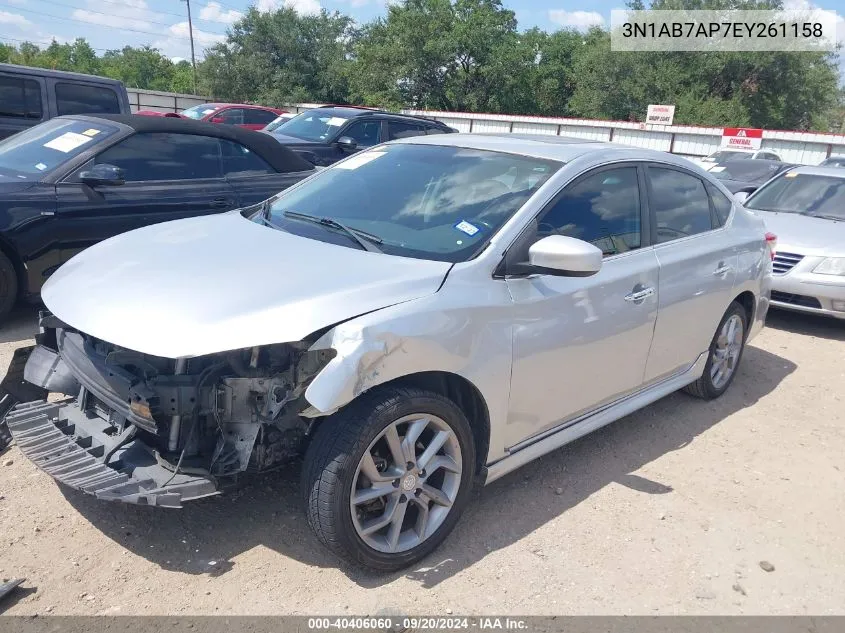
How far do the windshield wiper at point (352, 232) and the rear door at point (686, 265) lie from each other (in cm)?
169

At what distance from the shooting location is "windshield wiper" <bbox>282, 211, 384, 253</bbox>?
3.33 m

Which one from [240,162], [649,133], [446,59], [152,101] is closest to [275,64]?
[446,59]

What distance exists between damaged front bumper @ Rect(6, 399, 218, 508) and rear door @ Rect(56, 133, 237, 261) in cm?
262

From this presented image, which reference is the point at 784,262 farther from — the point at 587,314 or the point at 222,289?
the point at 222,289

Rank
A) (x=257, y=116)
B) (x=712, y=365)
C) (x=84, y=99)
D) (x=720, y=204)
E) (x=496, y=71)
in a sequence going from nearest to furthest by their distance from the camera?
1. (x=720, y=204)
2. (x=712, y=365)
3. (x=84, y=99)
4. (x=257, y=116)
5. (x=496, y=71)

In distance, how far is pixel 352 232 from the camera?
3477mm

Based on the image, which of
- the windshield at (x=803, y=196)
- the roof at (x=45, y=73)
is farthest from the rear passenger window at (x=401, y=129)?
the windshield at (x=803, y=196)

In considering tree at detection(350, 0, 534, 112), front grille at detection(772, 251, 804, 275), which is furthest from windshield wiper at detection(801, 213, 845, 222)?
tree at detection(350, 0, 534, 112)

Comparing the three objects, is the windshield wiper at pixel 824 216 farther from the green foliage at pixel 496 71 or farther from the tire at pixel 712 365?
the green foliage at pixel 496 71

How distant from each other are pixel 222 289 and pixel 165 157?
3766mm

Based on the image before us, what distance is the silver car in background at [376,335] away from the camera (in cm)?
273

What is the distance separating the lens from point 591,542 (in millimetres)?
3396

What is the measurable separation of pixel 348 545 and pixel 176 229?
1876 mm

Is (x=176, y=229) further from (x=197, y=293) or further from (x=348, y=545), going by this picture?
(x=348, y=545)
